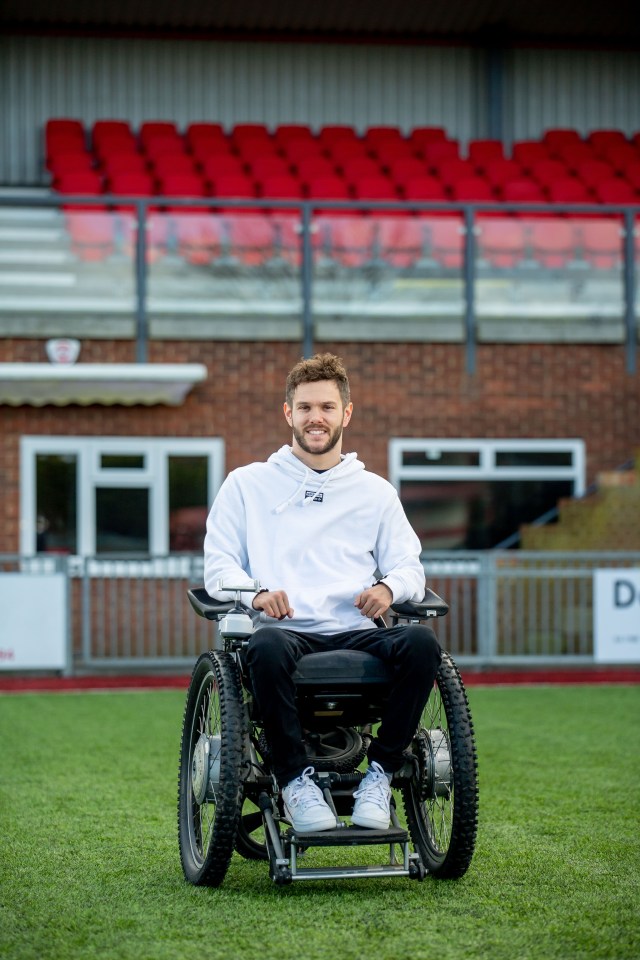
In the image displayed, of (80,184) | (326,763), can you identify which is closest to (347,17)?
(80,184)

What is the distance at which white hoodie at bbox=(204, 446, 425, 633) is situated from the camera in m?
4.52

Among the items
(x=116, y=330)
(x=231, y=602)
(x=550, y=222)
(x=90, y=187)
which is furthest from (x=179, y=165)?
(x=231, y=602)

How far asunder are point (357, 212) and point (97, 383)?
316 cm

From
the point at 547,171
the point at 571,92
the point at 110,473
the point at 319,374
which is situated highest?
the point at 571,92

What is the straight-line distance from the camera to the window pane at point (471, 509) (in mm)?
14422

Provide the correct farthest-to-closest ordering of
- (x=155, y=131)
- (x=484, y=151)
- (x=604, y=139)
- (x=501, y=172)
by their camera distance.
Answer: (x=604, y=139) < (x=484, y=151) < (x=155, y=131) < (x=501, y=172)

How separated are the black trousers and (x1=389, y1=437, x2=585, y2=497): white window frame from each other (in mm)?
10099

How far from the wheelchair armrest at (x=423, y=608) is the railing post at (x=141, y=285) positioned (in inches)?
371

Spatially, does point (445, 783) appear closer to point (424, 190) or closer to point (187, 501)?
point (187, 501)

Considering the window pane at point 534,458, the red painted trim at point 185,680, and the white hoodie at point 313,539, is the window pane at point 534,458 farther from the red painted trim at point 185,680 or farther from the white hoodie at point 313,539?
the white hoodie at point 313,539

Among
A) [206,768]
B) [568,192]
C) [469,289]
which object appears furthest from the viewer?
[568,192]

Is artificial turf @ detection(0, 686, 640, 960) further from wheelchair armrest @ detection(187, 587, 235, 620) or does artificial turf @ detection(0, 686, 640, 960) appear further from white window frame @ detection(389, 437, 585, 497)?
white window frame @ detection(389, 437, 585, 497)

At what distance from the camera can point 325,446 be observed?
15.3ft

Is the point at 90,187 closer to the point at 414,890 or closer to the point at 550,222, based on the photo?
the point at 550,222
